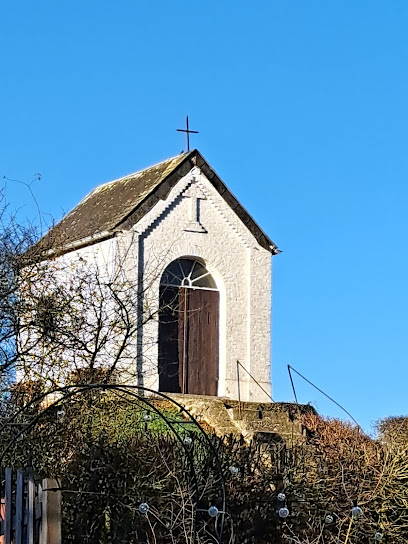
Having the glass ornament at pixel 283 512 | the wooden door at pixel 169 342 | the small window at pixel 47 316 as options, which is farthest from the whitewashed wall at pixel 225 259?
the glass ornament at pixel 283 512

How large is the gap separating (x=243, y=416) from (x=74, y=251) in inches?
208

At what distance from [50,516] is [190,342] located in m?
13.2

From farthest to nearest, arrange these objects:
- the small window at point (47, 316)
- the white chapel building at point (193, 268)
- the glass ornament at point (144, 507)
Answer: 1. the white chapel building at point (193, 268)
2. the small window at point (47, 316)
3. the glass ornament at point (144, 507)

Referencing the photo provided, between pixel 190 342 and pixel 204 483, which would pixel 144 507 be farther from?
pixel 190 342

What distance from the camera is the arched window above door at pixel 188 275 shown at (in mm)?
21531

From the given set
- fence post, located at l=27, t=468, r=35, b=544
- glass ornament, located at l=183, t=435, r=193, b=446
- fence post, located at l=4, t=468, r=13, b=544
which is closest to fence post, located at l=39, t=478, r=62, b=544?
fence post, located at l=27, t=468, r=35, b=544

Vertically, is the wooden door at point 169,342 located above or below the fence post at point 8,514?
above

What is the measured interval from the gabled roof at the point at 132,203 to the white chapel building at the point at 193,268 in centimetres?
3

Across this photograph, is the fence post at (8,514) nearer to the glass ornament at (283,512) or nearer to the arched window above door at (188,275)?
the glass ornament at (283,512)

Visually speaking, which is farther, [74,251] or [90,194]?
[90,194]

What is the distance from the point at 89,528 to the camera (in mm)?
10680

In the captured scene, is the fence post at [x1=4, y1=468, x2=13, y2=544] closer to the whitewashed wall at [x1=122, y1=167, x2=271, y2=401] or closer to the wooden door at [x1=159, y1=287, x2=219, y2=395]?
the wooden door at [x1=159, y1=287, x2=219, y2=395]

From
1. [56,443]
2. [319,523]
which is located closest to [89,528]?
[56,443]

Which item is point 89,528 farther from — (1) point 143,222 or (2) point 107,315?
(1) point 143,222
